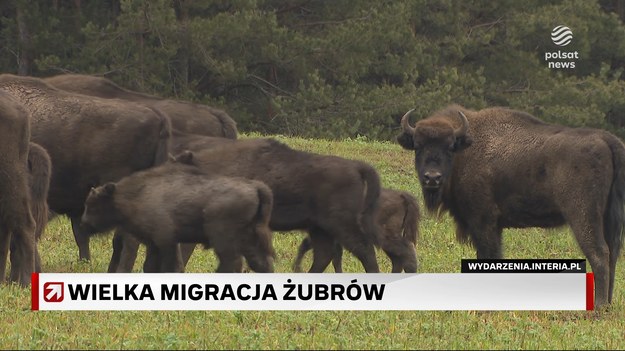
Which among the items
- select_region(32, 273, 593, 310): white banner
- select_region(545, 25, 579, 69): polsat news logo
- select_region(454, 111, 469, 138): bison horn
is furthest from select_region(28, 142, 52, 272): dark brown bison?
select_region(545, 25, 579, 69): polsat news logo

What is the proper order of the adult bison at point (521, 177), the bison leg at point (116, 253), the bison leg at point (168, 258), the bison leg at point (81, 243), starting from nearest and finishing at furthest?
the bison leg at point (168, 258)
the adult bison at point (521, 177)
the bison leg at point (116, 253)
the bison leg at point (81, 243)

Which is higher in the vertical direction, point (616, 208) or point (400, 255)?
point (616, 208)

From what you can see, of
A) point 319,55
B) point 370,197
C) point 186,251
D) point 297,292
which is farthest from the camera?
point 319,55

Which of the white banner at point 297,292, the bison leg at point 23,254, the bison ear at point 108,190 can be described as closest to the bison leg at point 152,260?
the bison ear at point 108,190

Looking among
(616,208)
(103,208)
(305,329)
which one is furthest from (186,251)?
(616,208)

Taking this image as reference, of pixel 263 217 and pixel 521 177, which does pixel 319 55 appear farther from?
pixel 263 217

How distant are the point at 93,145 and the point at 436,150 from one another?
12.5ft

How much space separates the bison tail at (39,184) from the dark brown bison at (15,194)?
7.5 inches

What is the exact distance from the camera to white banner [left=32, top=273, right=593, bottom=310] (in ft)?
33.9

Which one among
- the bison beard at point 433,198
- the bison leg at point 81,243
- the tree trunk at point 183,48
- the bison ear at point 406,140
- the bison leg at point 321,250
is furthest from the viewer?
the tree trunk at point 183,48

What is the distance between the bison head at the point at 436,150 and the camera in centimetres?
1335

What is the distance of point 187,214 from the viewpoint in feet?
37.3

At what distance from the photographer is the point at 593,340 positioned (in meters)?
10.0

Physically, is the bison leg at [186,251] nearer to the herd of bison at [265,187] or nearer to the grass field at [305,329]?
the herd of bison at [265,187]
